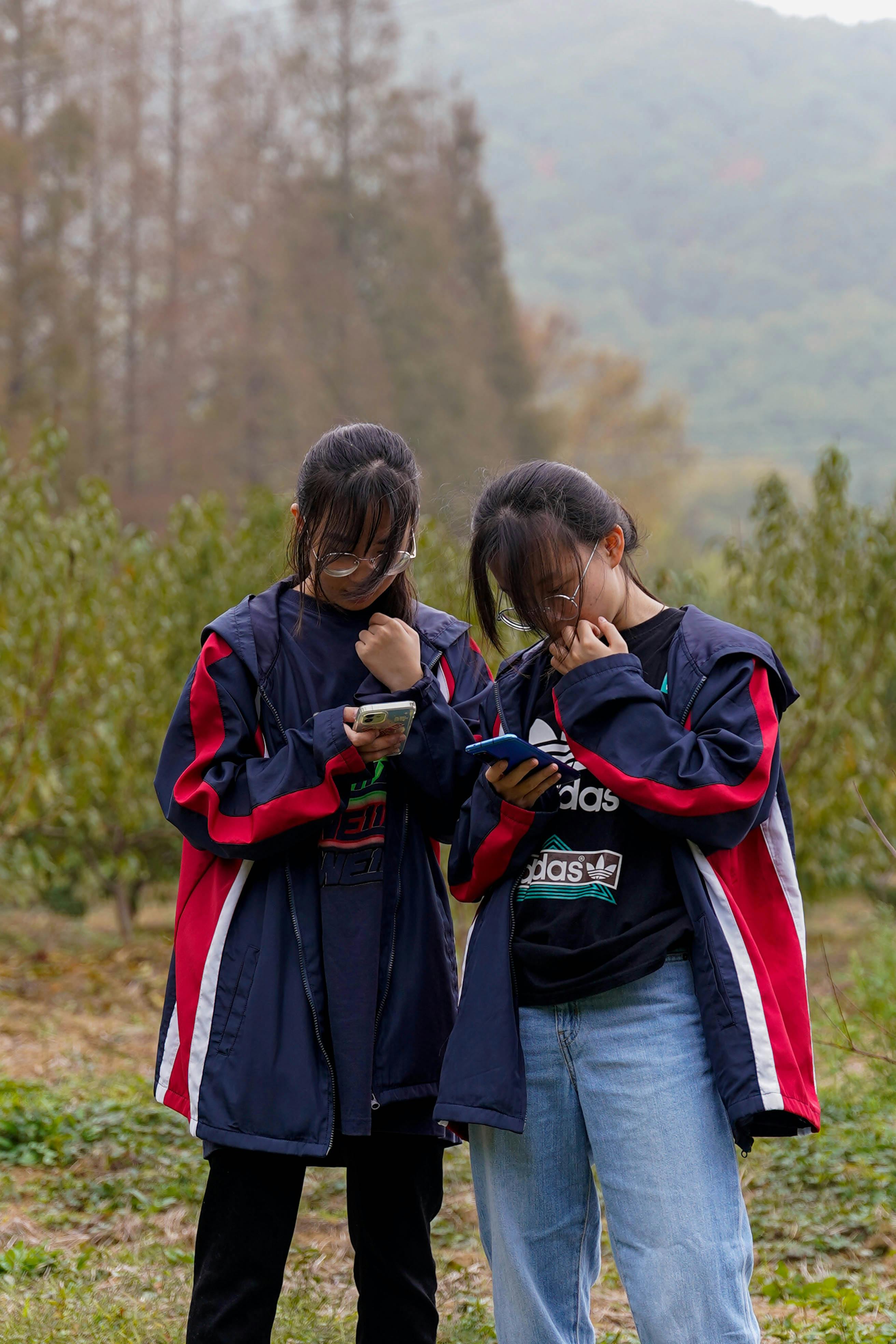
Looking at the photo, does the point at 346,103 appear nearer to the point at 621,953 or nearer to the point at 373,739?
the point at 373,739

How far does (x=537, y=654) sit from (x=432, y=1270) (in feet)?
3.64

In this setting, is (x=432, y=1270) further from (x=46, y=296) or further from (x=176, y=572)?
(x=46, y=296)

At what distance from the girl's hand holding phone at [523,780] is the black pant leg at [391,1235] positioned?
0.67m

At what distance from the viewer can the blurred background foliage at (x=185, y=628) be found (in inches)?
252

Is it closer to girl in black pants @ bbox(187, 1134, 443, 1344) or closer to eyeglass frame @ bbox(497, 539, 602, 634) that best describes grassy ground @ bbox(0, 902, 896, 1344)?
girl in black pants @ bbox(187, 1134, 443, 1344)

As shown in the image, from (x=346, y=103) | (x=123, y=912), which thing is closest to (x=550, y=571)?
(x=123, y=912)

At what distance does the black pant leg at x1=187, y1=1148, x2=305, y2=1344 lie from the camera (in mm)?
2117

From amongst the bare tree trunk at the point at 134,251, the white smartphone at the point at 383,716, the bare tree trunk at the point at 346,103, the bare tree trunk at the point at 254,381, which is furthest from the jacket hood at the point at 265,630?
the bare tree trunk at the point at 346,103

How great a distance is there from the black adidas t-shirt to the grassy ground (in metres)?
1.28

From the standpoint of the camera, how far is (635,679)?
1.99 metres

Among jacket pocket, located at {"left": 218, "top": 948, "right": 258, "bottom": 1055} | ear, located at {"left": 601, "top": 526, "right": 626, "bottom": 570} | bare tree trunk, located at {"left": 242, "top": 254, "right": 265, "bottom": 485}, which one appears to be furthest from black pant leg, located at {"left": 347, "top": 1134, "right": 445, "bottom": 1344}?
bare tree trunk, located at {"left": 242, "top": 254, "right": 265, "bottom": 485}

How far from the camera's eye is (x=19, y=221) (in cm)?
2608

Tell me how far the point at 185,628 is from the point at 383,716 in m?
5.33

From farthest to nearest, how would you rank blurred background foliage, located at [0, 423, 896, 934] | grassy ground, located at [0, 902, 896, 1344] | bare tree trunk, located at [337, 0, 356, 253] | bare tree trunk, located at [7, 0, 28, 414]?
1. bare tree trunk, located at [337, 0, 356, 253]
2. bare tree trunk, located at [7, 0, 28, 414]
3. blurred background foliage, located at [0, 423, 896, 934]
4. grassy ground, located at [0, 902, 896, 1344]
